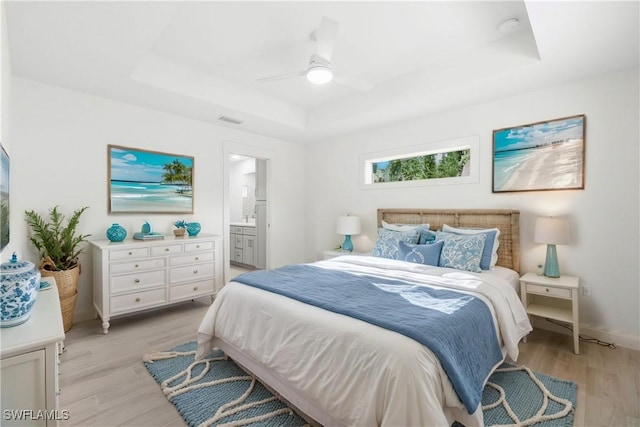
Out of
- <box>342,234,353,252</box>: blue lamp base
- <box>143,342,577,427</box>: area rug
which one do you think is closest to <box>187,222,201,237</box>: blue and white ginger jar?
<box>143,342,577,427</box>: area rug

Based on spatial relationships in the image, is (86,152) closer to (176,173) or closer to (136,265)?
(176,173)

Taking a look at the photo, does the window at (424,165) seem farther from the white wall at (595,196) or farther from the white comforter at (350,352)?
the white comforter at (350,352)

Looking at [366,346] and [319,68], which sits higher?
[319,68]

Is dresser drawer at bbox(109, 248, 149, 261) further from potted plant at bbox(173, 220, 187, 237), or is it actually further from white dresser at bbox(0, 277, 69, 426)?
white dresser at bbox(0, 277, 69, 426)

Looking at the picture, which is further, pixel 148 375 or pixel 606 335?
pixel 606 335

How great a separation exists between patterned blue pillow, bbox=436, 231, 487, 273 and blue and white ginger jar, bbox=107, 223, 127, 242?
3.34m

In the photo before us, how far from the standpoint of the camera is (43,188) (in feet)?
9.77

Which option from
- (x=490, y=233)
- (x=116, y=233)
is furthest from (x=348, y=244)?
(x=116, y=233)

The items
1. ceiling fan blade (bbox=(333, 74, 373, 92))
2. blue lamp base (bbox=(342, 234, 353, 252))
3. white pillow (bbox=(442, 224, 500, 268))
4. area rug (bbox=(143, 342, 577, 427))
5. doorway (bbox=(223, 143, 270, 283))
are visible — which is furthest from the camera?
blue lamp base (bbox=(342, 234, 353, 252))

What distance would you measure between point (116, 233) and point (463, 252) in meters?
3.56

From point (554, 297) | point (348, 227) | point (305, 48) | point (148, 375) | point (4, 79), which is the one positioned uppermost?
point (305, 48)

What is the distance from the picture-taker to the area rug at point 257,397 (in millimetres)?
1781

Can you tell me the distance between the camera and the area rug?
70.1 inches

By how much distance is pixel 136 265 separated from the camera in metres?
3.16
